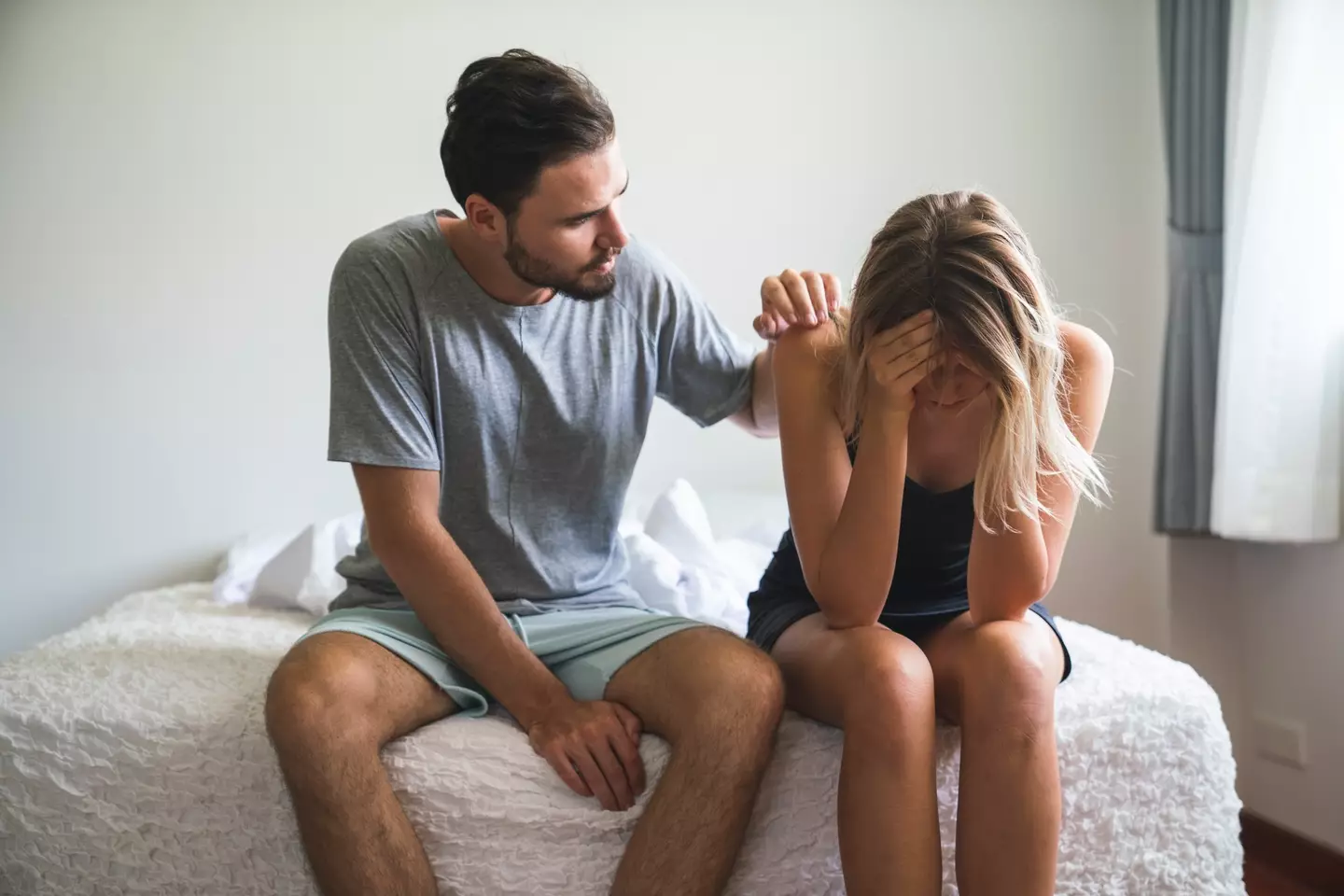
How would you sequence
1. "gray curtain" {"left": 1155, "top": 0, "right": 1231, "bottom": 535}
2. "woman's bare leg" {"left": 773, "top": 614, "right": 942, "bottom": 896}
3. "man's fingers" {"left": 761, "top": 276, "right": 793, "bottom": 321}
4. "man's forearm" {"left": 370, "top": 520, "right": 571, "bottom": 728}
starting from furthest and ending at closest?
"gray curtain" {"left": 1155, "top": 0, "right": 1231, "bottom": 535}, "man's fingers" {"left": 761, "top": 276, "right": 793, "bottom": 321}, "man's forearm" {"left": 370, "top": 520, "right": 571, "bottom": 728}, "woman's bare leg" {"left": 773, "top": 614, "right": 942, "bottom": 896}

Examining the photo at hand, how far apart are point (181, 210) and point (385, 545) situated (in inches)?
48.7

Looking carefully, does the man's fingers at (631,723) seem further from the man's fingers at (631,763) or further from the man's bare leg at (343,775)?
the man's bare leg at (343,775)

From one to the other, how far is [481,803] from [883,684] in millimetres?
405

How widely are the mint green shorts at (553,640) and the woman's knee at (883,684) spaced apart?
204 millimetres

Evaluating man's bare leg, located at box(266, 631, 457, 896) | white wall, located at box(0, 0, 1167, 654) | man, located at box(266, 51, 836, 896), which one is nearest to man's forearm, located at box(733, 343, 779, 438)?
man, located at box(266, 51, 836, 896)

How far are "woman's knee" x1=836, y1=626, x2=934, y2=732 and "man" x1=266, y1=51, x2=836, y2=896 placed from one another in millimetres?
80

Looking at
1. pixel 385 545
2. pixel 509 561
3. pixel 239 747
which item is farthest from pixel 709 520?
pixel 239 747

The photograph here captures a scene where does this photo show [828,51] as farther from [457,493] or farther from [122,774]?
[122,774]

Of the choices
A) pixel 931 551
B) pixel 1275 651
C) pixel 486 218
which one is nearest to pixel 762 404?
pixel 931 551

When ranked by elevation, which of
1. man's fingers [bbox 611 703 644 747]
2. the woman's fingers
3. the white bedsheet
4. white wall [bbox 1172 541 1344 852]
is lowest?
white wall [bbox 1172 541 1344 852]

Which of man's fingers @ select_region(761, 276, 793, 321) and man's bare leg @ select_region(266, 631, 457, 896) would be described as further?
man's fingers @ select_region(761, 276, 793, 321)

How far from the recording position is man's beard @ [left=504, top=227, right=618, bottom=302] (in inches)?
52.7

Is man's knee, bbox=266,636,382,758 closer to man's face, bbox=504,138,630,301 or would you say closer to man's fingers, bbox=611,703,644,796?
man's fingers, bbox=611,703,644,796

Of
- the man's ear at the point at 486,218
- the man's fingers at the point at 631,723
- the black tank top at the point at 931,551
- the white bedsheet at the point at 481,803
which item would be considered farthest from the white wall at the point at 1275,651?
the man's ear at the point at 486,218
